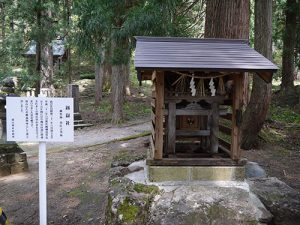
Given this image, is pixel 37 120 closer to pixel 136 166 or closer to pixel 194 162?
pixel 136 166

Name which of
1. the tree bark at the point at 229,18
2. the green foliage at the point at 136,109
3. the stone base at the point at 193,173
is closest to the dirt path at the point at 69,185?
the stone base at the point at 193,173

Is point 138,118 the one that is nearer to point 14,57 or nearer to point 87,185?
point 14,57

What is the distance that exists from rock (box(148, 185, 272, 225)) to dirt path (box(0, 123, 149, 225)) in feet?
5.24

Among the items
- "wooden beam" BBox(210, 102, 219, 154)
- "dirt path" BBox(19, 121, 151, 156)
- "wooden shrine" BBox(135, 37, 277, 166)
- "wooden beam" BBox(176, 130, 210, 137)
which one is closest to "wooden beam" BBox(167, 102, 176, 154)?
"wooden shrine" BBox(135, 37, 277, 166)

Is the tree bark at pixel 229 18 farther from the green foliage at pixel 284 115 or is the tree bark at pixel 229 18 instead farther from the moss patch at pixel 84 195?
the green foliage at pixel 284 115

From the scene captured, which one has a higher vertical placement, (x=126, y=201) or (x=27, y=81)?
(x=27, y=81)

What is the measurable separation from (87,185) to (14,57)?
8.11m

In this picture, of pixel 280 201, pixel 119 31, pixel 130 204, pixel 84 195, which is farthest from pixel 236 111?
pixel 119 31

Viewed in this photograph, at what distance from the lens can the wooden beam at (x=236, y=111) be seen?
4.22m

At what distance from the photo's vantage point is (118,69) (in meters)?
13.2

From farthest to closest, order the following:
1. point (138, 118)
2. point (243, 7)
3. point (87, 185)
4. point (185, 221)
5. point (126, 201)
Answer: point (138, 118) < point (87, 185) < point (243, 7) < point (126, 201) < point (185, 221)

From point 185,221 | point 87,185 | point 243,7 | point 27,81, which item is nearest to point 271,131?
point 243,7

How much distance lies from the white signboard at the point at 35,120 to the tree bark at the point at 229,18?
363 centimetres

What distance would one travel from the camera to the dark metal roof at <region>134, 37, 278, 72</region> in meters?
3.84
